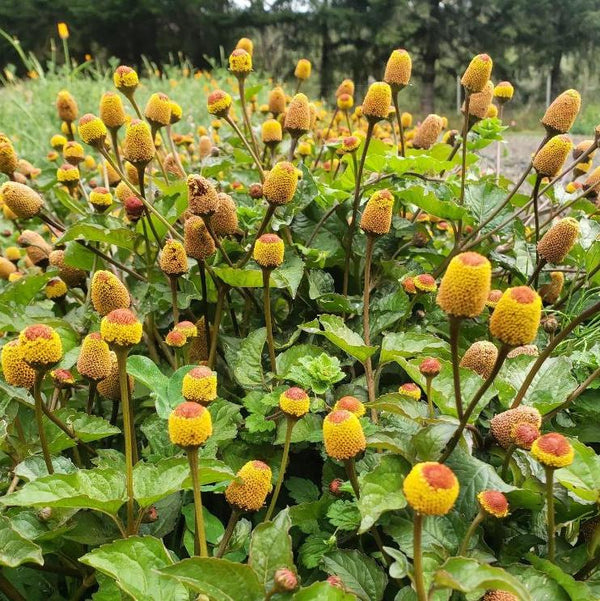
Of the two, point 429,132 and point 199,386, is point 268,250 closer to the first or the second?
point 199,386

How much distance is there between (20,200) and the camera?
3.94 feet

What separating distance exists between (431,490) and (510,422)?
13.2 inches

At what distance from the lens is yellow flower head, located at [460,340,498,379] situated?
1.01 meters

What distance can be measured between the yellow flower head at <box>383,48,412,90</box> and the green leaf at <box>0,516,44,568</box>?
44.3 inches

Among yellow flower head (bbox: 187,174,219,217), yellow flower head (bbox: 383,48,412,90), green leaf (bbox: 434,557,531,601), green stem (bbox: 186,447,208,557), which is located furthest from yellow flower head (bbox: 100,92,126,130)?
green leaf (bbox: 434,557,531,601)

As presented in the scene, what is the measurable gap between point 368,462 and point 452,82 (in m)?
17.4

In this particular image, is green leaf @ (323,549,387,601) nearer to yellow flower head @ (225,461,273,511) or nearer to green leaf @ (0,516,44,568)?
yellow flower head @ (225,461,273,511)

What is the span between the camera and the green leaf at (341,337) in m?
1.01

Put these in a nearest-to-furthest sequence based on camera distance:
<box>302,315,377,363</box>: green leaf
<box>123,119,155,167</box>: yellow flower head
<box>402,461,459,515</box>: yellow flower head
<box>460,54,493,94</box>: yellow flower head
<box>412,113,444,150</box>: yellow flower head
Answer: <box>402,461,459,515</box>: yellow flower head < <box>302,315,377,363</box>: green leaf < <box>123,119,155,167</box>: yellow flower head < <box>460,54,493,94</box>: yellow flower head < <box>412,113,444,150</box>: yellow flower head

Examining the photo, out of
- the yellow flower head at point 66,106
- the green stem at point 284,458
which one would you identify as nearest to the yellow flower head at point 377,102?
the green stem at point 284,458

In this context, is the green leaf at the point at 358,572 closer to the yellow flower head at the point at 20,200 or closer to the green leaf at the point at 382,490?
the green leaf at the point at 382,490

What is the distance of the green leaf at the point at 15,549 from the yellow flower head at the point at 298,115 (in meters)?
0.98

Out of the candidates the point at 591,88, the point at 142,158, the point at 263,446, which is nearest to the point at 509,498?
the point at 263,446

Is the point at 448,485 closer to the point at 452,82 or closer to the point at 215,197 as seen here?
the point at 215,197
